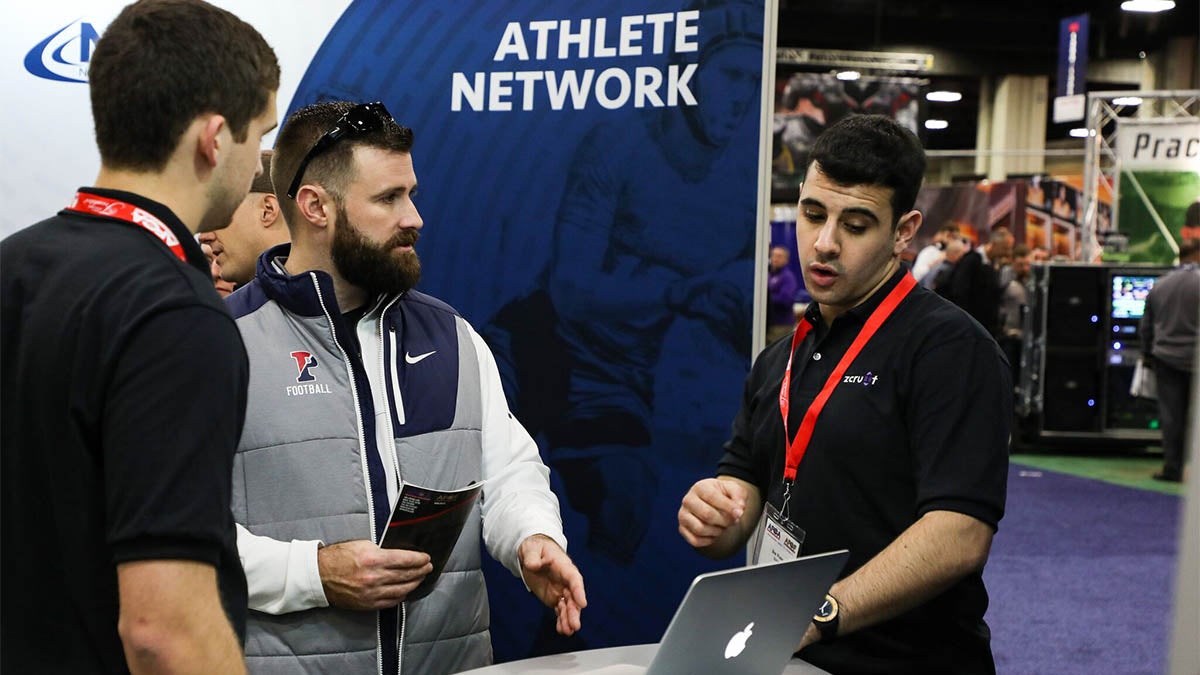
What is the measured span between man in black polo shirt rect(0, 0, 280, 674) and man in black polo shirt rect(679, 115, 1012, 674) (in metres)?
0.94

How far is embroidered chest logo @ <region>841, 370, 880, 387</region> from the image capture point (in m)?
1.96

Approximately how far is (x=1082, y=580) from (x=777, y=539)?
4619 mm

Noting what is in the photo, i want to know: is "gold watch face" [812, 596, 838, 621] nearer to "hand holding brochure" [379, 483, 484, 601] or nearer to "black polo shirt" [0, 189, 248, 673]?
"hand holding brochure" [379, 483, 484, 601]

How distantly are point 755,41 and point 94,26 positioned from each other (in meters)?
1.71

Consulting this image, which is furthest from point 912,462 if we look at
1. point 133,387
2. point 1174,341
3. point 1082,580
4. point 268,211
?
point 1174,341

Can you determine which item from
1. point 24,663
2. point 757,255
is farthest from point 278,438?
point 757,255

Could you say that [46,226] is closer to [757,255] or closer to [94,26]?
[757,255]

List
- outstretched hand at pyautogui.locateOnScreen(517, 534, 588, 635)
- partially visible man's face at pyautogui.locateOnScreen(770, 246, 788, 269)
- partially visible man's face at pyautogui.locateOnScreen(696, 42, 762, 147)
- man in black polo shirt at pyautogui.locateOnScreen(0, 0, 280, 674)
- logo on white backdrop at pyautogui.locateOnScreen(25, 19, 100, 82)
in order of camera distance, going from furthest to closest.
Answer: partially visible man's face at pyautogui.locateOnScreen(770, 246, 788, 269) → logo on white backdrop at pyautogui.locateOnScreen(25, 19, 100, 82) → partially visible man's face at pyautogui.locateOnScreen(696, 42, 762, 147) → outstretched hand at pyautogui.locateOnScreen(517, 534, 588, 635) → man in black polo shirt at pyautogui.locateOnScreen(0, 0, 280, 674)

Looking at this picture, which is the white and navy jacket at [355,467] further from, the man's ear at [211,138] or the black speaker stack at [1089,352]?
the black speaker stack at [1089,352]

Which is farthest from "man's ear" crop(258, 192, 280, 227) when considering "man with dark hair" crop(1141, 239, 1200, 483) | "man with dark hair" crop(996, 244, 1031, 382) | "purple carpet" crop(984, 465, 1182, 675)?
"man with dark hair" crop(996, 244, 1031, 382)

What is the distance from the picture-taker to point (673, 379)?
274cm

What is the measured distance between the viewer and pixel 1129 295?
33.0ft

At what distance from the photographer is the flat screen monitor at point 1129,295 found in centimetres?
1005

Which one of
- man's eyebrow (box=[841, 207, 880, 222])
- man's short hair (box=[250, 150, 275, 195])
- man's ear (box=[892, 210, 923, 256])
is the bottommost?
man's ear (box=[892, 210, 923, 256])
